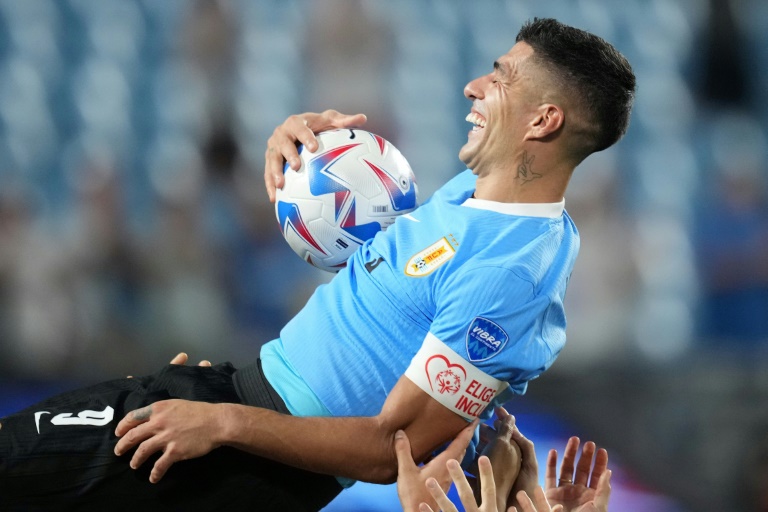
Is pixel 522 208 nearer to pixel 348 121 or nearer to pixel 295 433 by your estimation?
pixel 348 121

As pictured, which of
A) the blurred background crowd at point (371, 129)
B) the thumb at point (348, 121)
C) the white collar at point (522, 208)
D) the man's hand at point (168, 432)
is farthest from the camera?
the blurred background crowd at point (371, 129)

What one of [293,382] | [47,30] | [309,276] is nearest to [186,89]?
[47,30]

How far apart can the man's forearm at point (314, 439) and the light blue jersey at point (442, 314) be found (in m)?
0.16

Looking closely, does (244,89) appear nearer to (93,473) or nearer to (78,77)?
(78,77)

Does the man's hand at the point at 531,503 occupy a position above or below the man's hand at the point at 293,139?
below

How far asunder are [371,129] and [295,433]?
4055mm

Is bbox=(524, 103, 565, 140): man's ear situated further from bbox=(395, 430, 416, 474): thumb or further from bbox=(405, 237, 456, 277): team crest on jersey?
bbox=(395, 430, 416, 474): thumb

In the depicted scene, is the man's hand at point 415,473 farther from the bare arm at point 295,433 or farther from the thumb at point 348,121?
the thumb at point 348,121

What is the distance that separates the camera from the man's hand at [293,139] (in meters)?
3.21

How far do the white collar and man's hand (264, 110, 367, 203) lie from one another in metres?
0.66

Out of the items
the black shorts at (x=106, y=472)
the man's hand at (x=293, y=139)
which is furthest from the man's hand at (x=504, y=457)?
the man's hand at (x=293, y=139)

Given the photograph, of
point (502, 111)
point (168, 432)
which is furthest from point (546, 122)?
point (168, 432)

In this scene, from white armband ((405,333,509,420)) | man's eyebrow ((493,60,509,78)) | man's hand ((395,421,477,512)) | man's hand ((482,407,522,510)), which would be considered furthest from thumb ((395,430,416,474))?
man's eyebrow ((493,60,509,78))

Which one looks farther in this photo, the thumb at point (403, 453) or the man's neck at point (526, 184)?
the man's neck at point (526, 184)
